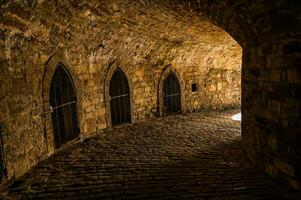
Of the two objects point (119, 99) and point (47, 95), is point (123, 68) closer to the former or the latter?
point (119, 99)

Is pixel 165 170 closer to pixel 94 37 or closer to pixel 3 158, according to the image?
pixel 3 158

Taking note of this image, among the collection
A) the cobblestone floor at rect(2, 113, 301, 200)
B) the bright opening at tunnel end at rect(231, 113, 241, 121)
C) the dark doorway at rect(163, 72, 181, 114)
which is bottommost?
the cobblestone floor at rect(2, 113, 301, 200)

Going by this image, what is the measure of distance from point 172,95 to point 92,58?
13.7 ft

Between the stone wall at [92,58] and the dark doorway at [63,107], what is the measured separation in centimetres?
17

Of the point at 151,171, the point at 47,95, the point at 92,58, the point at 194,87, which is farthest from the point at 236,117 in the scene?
the point at 47,95

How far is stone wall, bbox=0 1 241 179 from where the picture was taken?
14.6ft

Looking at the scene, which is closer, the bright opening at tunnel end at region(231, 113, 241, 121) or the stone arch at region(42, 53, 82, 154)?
the stone arch at region(42, 53, 82, 154)

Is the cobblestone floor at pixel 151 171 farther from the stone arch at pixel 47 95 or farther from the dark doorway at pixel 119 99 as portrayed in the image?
the dark doorway at pixel 119 99

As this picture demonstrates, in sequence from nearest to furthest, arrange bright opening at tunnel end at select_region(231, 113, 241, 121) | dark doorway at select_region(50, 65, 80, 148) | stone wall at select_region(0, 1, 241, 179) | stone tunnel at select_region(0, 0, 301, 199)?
stone tunnel at select_region(0, 0, 301, 199)
stone wall at select_region(0, 1, 241, 179)
dark doorway at select_region(50, 65, 80, 148)
bright opening at tunnel end at select_region(231, 113, 241, 121)

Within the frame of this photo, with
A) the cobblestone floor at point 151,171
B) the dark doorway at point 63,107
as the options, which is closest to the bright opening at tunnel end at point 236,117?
the cobblestone floor at point 151,171

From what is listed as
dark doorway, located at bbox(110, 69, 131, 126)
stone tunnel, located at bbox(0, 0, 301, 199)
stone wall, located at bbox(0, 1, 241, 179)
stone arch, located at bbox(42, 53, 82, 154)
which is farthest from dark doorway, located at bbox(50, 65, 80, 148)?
dark doorway, located at bbox(110, 69, 131, 126)

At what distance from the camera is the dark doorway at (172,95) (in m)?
10.1

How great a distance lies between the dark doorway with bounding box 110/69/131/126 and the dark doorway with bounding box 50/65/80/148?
174cm

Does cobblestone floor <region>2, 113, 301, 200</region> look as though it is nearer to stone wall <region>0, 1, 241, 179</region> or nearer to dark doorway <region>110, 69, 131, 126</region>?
stone wall <region>0, 1, 241, 179</region>
